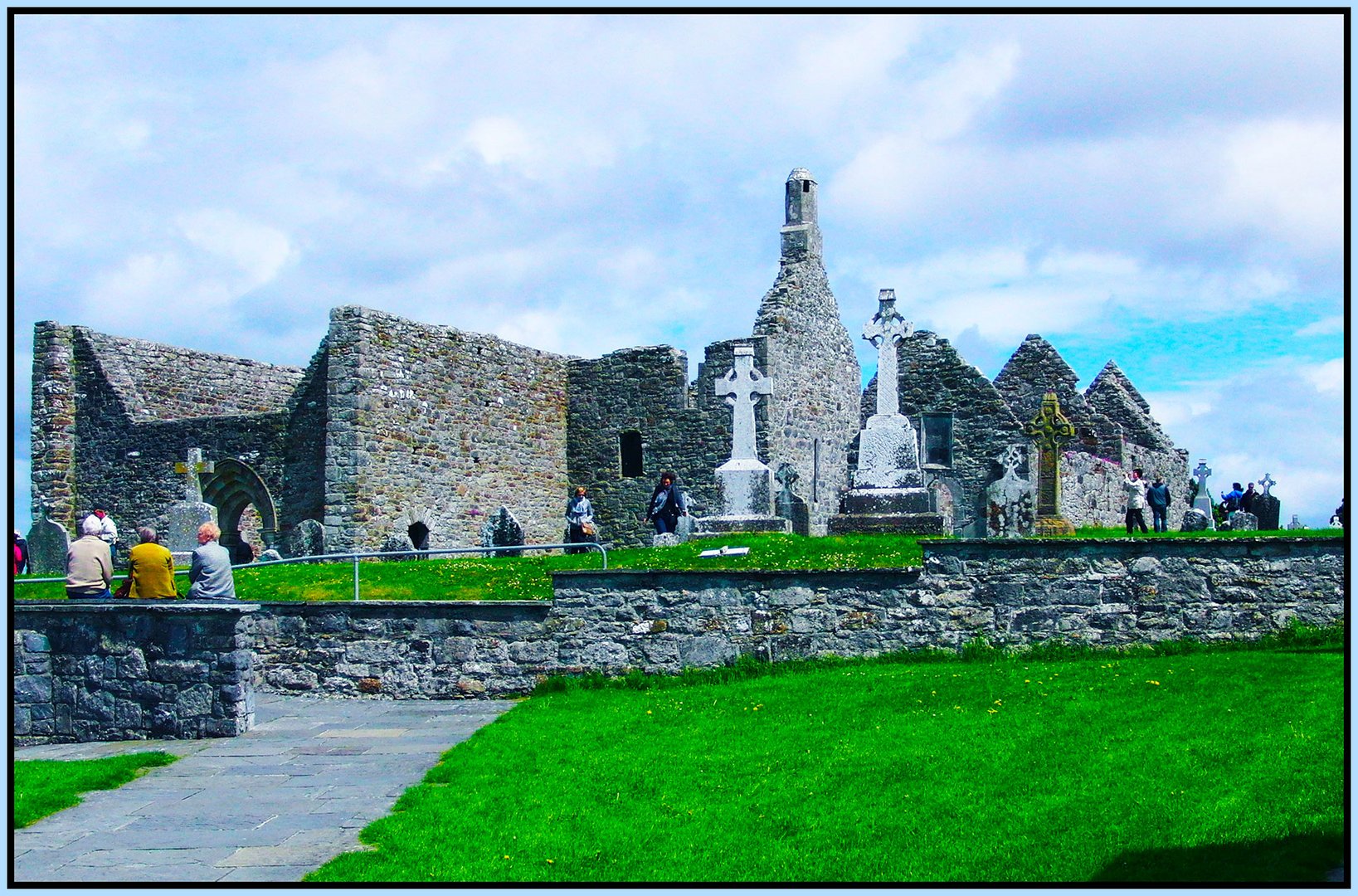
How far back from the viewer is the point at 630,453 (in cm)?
3309

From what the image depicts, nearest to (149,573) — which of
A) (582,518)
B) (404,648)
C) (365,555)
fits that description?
(404,648)

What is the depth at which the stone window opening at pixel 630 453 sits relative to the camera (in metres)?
32.9

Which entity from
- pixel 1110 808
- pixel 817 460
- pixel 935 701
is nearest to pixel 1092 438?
pixel 817 460

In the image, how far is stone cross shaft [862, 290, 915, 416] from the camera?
22.9 m

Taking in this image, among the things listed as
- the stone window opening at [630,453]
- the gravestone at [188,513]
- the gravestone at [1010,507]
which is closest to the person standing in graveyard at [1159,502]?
the gravestone at [1010,507]

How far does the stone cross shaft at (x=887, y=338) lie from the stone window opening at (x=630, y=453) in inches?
417

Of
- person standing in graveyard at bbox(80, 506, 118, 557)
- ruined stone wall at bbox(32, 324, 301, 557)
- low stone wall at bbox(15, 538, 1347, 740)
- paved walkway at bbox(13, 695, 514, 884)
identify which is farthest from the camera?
ruined stone wall at bbox(32, 324, 301, 557)

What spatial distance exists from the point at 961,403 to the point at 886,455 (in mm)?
13020

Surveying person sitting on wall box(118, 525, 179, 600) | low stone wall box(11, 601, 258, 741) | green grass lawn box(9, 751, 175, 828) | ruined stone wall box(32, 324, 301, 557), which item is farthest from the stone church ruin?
green grass lawn box(9, 751, 175, 828)

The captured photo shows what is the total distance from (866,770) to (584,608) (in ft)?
18.6

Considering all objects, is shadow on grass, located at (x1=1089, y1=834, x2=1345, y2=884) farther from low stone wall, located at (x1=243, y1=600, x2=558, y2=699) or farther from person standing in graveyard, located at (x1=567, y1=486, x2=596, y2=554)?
person standing in graveyard, located at (x1=567, y1=486, x2=596, y2=554)

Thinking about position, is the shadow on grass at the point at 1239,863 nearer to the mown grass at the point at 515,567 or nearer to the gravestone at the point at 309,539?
the mown grass at the point at 515,567

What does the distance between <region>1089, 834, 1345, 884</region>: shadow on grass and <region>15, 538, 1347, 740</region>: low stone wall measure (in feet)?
21.3

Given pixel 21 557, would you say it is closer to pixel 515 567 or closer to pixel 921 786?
pixel 515 567
